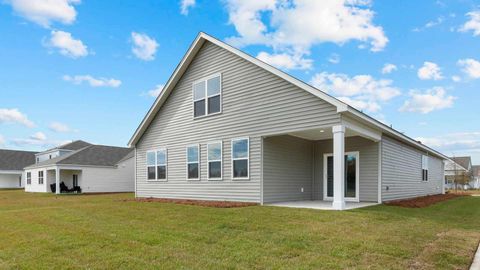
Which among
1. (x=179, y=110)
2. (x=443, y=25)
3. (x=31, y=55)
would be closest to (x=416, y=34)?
(x=443, y=25)


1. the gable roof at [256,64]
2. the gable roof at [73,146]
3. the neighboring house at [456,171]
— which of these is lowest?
the neighboring house at [456,171]

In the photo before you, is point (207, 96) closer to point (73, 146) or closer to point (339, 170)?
point (339, 170)

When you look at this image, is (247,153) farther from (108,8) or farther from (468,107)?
(468,107)

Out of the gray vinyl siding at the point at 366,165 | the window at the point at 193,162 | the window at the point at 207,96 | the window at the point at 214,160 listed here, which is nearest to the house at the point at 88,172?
the window at the point at 193,162

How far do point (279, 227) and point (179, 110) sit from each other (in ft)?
33.1

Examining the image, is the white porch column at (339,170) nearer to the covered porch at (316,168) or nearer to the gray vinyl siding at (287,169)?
the covered porch at (316,168)

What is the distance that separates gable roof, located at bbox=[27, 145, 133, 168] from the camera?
29.5 m

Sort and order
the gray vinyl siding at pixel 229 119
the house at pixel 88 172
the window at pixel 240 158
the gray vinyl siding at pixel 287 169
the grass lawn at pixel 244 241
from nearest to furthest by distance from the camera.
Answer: the grass lawn at pixel 244 241 → the gray vinyl siding at pixel 229 119 → the gray vinyl siding at pixel 287 169 → the window at pixel 240 158 → the house at pixel 88 172

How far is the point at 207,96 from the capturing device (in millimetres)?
14773

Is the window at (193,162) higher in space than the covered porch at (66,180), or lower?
higher

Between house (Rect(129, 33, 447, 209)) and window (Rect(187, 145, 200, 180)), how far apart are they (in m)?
0.05

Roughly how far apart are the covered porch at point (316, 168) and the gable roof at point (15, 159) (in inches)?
1663

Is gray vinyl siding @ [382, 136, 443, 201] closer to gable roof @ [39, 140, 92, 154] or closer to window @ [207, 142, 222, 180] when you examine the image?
window @ [207, 142, 222, 180]

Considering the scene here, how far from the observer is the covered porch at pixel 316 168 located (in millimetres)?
12734
